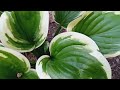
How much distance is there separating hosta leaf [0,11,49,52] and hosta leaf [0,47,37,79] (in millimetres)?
54

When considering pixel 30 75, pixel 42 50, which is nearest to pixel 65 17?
pixel 42 50

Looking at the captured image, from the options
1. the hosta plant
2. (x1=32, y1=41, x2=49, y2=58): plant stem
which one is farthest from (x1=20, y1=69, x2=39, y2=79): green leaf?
(x1=32, y1=41, x2=49, y2=58): plant stem

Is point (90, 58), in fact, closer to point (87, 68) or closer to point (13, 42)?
point (87, 68)

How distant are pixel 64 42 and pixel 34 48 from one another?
0.38 feet

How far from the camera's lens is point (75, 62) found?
2.77 ft

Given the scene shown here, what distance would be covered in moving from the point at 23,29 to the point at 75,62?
20 cm

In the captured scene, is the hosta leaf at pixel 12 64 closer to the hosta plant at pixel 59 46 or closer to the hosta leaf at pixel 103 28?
the hosta plant at pixel 59 46

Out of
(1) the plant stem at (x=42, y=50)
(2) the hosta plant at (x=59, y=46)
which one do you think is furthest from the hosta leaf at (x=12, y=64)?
(1) the plant stem at (x=42, y=50)

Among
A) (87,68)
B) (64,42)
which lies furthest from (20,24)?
(87,68)

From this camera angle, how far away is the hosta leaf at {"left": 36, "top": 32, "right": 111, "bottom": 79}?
82cm

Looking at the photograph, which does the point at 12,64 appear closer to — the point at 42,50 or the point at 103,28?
the point at 42,50

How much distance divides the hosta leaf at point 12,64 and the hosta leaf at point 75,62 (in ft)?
0.18

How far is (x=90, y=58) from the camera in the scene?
0.83m

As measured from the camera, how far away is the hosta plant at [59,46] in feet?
2.72
